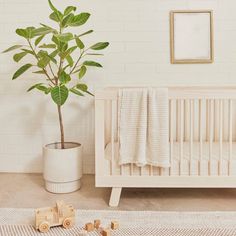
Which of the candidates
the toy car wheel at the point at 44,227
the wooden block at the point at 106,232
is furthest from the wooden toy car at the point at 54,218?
the wooden block at the point at 106,232

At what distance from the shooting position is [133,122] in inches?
93.7

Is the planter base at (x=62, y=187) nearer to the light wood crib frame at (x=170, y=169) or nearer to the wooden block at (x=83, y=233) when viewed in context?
the light wood crib frame at (x=170, y=169)

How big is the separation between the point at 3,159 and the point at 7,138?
0.60ft

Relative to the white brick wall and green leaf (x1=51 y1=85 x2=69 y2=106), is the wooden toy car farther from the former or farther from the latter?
the white brick wall

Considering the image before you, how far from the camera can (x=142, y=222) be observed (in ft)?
7.01

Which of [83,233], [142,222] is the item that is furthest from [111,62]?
[83,233]

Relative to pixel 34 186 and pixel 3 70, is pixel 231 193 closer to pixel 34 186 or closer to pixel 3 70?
pixel 34 186

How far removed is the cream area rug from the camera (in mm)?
1801

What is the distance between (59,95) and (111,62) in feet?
2.48

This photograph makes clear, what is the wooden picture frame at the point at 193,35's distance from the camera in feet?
9.86

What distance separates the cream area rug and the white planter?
388mm

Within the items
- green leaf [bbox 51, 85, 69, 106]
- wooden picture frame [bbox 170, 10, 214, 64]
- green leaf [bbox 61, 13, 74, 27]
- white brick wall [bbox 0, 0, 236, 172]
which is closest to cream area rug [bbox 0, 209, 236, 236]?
green leaf [bbox 51, 85, 69, 106]

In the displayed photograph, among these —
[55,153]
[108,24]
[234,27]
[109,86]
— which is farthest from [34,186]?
[234,27]

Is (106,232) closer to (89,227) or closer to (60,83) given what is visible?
(89,227)
